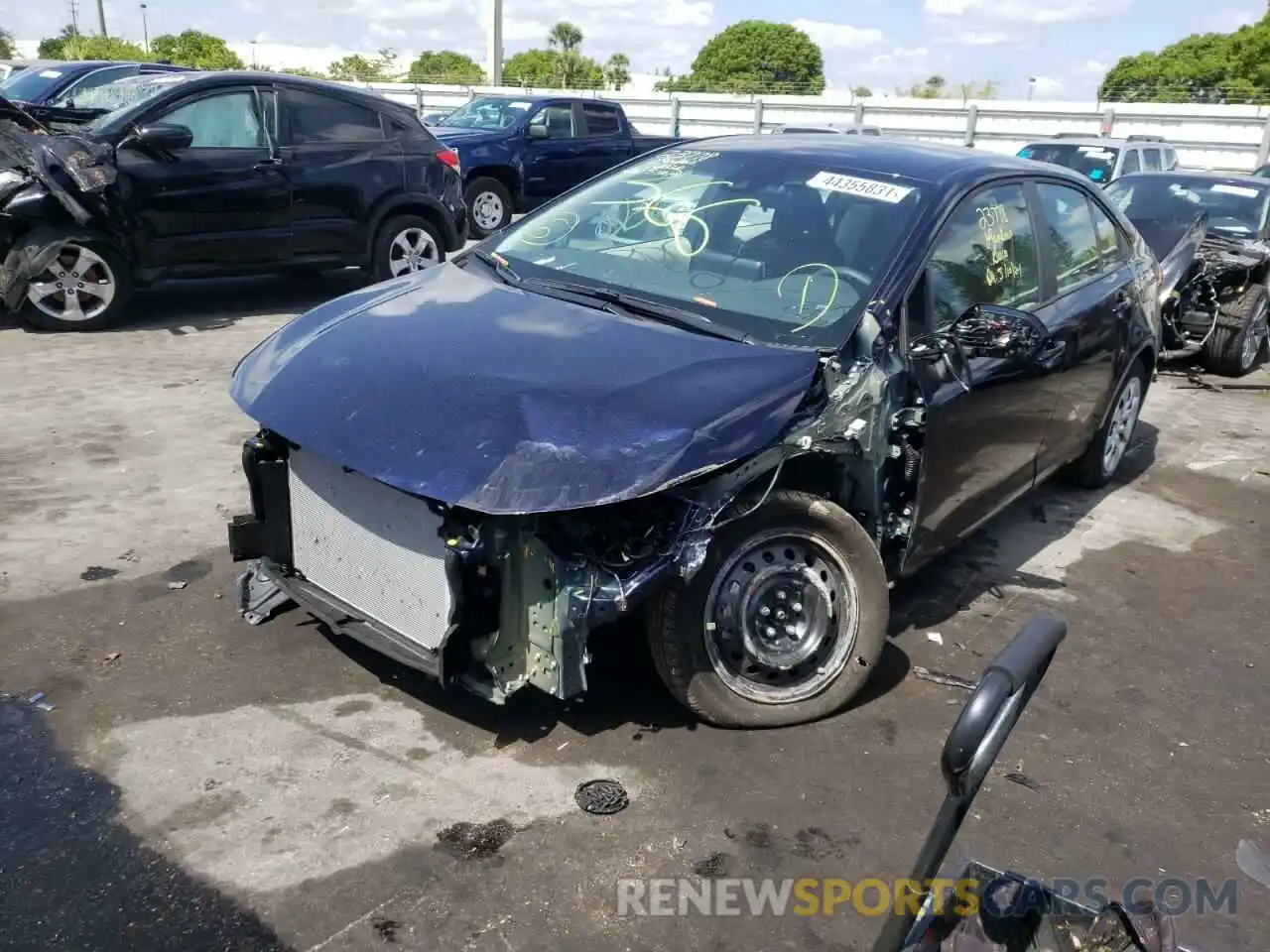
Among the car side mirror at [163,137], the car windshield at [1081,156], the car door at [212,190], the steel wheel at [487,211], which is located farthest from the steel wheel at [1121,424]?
the steel wheel at [487,211]

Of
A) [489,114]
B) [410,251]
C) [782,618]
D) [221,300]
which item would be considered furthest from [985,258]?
[489,114]

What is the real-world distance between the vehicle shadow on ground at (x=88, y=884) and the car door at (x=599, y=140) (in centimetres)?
1328

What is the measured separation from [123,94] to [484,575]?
7.52 metres

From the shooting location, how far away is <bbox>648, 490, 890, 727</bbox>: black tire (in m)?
3.21

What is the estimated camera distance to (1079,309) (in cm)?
482

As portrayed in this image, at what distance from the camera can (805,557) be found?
3439 millimetres

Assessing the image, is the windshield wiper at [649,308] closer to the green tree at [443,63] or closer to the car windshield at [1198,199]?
the car windshield at [1198,199]

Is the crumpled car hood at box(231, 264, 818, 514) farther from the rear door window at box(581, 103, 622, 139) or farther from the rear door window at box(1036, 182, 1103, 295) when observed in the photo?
the rear door window at box(581, 103, 622, 139)

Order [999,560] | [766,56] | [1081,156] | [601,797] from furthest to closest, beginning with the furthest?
[766,56] → [1081,156] → [999,560] → [601,797]

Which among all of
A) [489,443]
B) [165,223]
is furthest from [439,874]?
[165,223]

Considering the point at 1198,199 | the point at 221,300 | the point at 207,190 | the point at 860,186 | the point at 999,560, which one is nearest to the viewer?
the point at 860,186

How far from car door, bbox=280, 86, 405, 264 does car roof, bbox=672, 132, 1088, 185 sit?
4869 millimetres

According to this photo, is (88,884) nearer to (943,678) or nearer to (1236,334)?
(943,678)

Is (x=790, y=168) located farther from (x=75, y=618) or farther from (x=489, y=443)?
(x=75, y=618)
